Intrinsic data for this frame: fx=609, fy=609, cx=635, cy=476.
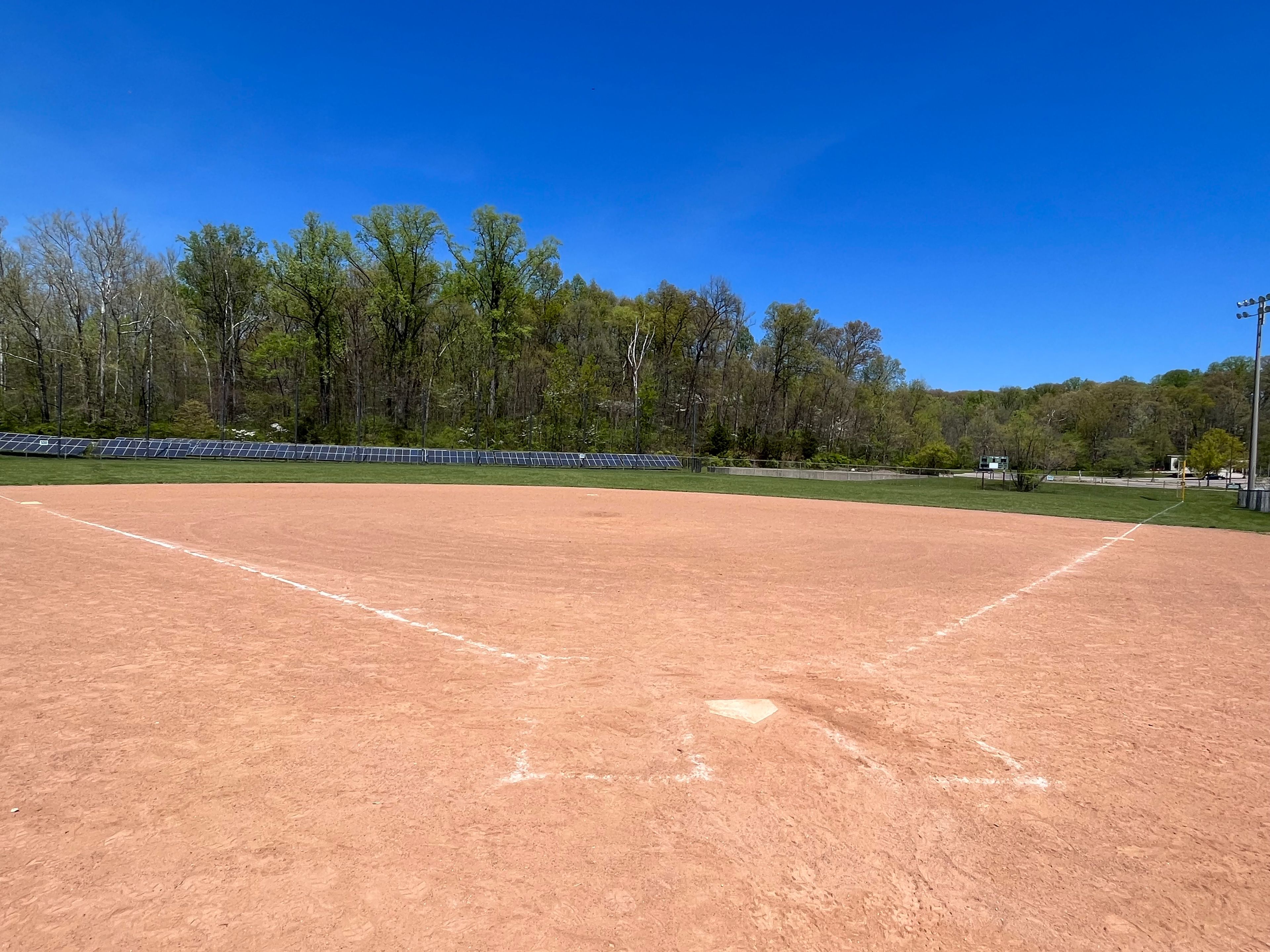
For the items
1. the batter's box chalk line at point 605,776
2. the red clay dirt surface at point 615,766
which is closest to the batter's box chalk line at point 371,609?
the red clay dirt surface at point 615,766

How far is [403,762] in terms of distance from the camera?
3.59 m

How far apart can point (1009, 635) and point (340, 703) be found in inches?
256

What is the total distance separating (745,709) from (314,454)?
44.0 meters

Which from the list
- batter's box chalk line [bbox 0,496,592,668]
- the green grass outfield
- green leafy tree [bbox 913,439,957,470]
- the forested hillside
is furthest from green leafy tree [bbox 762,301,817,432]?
batter's box chalk line [bbox 0,496,592,668]

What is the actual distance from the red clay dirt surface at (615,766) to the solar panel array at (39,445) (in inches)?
1388

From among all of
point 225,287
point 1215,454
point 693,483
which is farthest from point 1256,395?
point 225,287

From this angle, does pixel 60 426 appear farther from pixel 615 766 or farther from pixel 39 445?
pixel 615 766

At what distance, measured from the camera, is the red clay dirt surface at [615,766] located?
2.47 m

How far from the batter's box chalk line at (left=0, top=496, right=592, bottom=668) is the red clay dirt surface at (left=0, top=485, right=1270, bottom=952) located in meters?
0.07

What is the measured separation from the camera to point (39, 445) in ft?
111

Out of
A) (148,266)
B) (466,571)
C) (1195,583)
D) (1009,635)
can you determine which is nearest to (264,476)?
(466,571)

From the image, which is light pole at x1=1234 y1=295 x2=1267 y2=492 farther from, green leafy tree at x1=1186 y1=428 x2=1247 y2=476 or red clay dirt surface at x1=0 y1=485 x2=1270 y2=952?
green leafy tree at x1=1186 y1=428 x2=1247 y2=476

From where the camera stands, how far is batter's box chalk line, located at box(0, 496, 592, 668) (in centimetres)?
549

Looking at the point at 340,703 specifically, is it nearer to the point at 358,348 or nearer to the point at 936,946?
the point at 936,946
